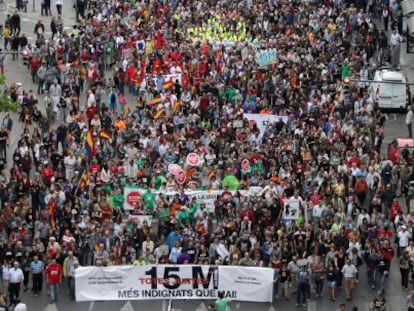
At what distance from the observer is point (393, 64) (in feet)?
189

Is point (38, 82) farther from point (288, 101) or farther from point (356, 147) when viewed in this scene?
point (356, 147)

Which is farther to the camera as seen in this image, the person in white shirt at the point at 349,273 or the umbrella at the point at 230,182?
the umbrella at the point at 230,182

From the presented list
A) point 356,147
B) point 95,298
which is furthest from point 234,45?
point 95,298

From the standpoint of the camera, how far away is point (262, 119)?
48375mm

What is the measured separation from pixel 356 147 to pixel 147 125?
7.17m

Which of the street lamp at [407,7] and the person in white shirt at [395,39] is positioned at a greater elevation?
the street lamp at [407,7]

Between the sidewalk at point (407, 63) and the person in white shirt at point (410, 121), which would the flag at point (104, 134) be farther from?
the sidewalk at point (407, 63)

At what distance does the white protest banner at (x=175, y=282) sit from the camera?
38.8m

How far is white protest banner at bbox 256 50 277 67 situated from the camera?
54125mm

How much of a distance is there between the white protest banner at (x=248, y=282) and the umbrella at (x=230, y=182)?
497cm

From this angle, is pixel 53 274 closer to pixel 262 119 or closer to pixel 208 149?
pixel 208 149

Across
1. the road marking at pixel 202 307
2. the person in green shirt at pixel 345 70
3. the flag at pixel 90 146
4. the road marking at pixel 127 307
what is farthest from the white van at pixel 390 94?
the road marking at pixel 127 307

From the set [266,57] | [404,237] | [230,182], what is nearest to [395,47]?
[266,57]

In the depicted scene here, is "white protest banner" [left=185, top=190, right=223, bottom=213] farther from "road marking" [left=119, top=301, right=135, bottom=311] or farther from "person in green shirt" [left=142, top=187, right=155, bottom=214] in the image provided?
"road marking" [left=119, top=301, right=135, bottom=311]
